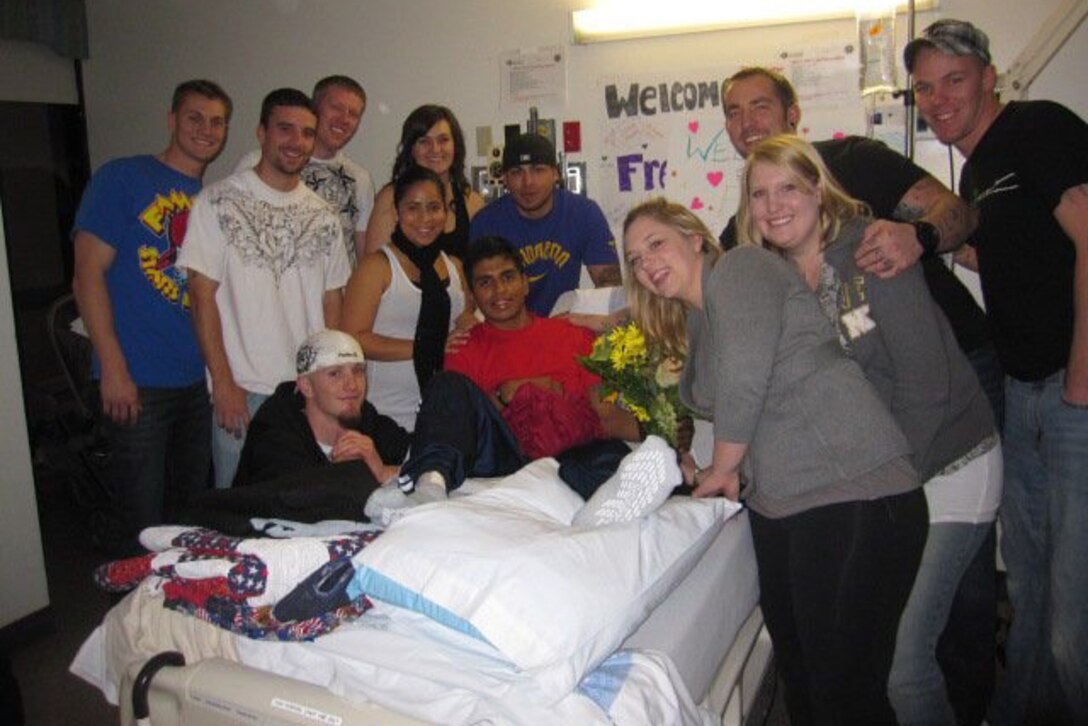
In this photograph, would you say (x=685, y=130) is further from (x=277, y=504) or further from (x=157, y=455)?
(x=277, y=504)

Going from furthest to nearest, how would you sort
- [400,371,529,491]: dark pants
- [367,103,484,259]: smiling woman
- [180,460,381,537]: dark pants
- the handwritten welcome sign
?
1. the handwritten welcome sign
2. [367,103,484,259]: smiling woman
3. [400,371,529,491]: dark pants
4. [180,460,381,537]: dark pants

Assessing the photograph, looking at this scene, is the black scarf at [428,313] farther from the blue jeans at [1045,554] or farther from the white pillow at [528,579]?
the blue jeans at [1045,554]

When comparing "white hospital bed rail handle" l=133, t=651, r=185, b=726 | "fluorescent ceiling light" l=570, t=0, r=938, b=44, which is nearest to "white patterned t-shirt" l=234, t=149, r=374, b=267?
"fluorescent ceiling light" l=570, t=0, r=938, b=44

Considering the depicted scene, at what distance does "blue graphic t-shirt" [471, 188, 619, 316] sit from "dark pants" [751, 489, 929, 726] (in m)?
1.52

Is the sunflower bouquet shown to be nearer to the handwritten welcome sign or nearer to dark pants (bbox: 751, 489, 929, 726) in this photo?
dark pants (bbox: 751, 489, 929, 726)

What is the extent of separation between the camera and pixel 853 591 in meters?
1.47

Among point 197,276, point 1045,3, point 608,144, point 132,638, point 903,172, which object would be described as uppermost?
point 1045,3

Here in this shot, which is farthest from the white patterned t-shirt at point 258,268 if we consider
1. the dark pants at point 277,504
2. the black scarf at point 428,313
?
the dark pants at point 277,504

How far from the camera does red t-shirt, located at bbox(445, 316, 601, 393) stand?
239cm

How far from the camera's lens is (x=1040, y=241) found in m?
1.73

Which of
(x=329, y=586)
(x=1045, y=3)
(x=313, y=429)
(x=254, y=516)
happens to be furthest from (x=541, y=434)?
(x=1045, y=3)

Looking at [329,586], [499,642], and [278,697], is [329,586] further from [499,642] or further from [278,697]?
[499,642]

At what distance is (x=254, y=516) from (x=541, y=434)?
2.48ft

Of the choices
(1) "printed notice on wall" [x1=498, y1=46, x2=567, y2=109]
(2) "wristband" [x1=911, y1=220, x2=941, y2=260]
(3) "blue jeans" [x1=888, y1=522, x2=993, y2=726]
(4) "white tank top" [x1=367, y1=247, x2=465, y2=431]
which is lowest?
(3) "blue jeans" [x1=888, y1=522, x2=993, y2=726]
